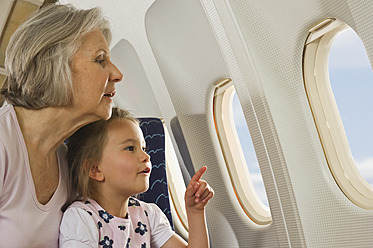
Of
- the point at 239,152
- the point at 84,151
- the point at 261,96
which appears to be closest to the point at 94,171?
the point at 84,151

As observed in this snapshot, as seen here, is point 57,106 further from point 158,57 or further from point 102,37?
point 158,57

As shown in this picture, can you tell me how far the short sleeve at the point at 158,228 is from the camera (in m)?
1.90

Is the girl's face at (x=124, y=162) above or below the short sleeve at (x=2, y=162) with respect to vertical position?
below

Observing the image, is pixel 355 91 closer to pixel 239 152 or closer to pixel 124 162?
pixel 239 152

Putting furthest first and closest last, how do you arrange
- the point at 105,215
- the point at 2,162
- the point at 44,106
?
the point at 105,215, the point at 44,106, the point at 2,162

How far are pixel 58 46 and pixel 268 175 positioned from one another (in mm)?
1834

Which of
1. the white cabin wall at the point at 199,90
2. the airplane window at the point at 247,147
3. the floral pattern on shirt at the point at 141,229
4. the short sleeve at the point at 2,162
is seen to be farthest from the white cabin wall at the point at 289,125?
the short sleeve at the point at 2,162

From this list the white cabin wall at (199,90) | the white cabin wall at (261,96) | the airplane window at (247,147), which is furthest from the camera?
the airplane window at (247,147)

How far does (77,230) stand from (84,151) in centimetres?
38

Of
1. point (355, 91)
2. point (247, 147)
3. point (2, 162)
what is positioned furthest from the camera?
point (247, 147)

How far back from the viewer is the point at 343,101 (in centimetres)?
260

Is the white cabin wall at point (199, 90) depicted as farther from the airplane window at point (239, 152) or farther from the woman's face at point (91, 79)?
the woman's face at point (91, 79)

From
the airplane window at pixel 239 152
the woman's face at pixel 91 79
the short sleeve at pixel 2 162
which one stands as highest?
the woman's face at pixel 91 79

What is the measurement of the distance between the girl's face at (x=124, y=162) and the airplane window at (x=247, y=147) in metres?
1.74
